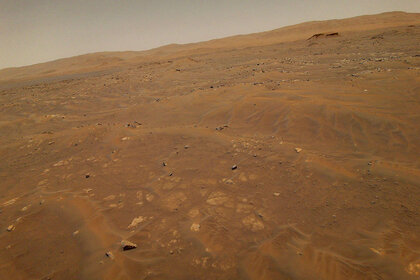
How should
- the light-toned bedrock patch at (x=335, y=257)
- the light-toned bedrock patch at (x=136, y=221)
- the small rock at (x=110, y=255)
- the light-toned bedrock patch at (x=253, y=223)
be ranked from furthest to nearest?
the light-toned bedrock patch at (x=136, y=221) < the light-toned bedrock patch at (x=253, y=223) < the small rock at (x=110, y=255) < the light-toned bedrock patch at (x=335, y=257)

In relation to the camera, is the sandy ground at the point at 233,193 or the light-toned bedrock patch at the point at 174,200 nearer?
the sandy ground at the point at 233,193

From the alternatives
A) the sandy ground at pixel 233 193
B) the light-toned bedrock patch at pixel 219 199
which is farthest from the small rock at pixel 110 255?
the light-toned bedrock patch at pixel 219 199

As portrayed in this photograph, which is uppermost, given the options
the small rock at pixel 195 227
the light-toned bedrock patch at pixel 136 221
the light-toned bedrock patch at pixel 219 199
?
the light-toned bedrock patch at pixel 219 199

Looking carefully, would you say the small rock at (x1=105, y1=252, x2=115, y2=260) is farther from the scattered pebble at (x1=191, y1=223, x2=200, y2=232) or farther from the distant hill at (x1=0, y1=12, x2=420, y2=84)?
the distant hill at (x1=0, y1=12, x2=420, y2=84)

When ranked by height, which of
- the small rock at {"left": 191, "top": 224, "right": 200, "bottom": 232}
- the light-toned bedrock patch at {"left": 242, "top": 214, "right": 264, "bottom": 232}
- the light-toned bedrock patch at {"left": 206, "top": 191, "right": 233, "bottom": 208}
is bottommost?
the light-toned bedrock patch at {"left": 242, "top": 214, "right": 264, "bottom": 232}

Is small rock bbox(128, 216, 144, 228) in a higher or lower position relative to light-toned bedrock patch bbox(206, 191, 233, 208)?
lower

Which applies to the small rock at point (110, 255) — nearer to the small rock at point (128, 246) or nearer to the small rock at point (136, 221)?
the small rock at point (128, 246)

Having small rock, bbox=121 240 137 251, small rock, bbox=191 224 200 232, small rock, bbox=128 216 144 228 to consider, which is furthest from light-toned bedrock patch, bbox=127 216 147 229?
small rock, bbox=191 224 200 232
